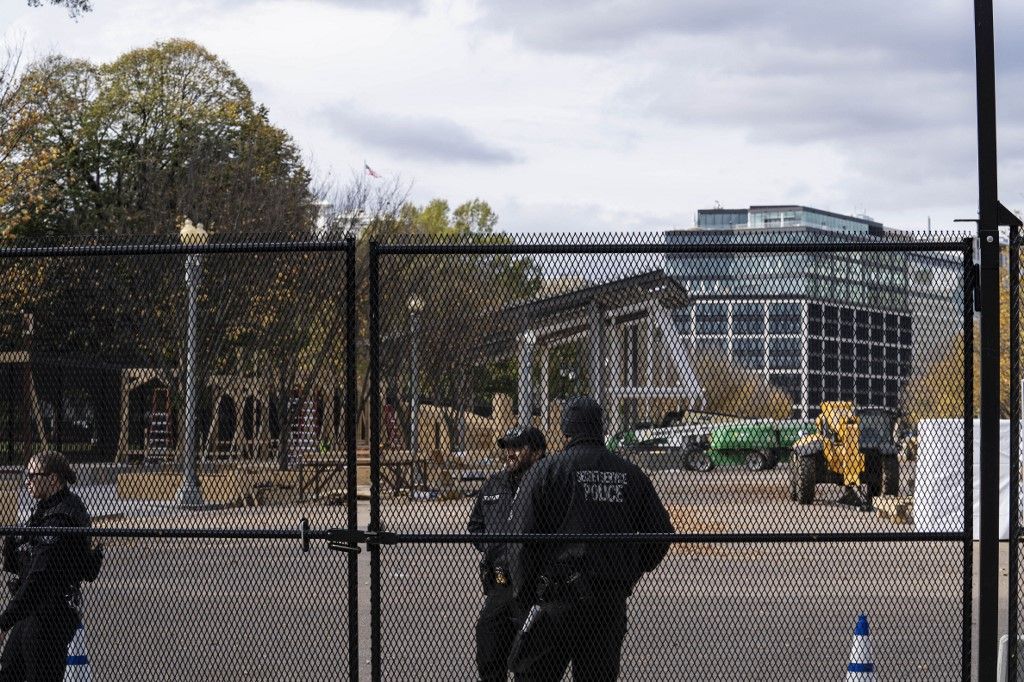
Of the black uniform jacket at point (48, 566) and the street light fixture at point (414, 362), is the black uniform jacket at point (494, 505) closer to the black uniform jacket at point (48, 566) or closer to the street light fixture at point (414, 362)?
the street light fixture at point (414, 362)

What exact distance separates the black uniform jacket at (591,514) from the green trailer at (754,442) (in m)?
0.33

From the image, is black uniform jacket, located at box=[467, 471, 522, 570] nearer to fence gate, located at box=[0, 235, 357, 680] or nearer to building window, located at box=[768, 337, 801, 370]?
fence gate, located at box=[0, 235, 357, 680]

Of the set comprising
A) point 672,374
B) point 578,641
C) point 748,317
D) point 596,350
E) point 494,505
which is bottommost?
point 578,641

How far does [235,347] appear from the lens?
7855 millimetres

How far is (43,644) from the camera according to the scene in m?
8.04

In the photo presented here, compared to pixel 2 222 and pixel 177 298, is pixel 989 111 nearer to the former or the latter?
pixel 177 298

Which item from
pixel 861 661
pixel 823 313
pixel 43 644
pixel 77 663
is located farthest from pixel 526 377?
pixel 43 644

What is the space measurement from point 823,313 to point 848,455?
998mm

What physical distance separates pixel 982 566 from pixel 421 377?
8.55 feet

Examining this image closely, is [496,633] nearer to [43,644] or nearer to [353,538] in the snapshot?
[353,538]

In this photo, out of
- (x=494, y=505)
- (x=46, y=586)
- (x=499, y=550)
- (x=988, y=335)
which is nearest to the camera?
(x=988, y=335)

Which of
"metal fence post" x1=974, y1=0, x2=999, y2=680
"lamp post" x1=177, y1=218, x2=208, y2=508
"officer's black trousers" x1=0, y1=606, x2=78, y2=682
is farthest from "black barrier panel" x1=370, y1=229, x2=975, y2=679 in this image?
"officer's black trousers" x1=0, y1=606, x2=78, y2=682

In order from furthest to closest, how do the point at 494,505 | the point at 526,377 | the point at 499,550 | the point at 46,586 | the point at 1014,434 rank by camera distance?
the point at 46,586 → the point at 499,550 → the point at 494,505 → the point at 526,377 → the point at 1014,434

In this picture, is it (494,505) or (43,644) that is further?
(43,644)
